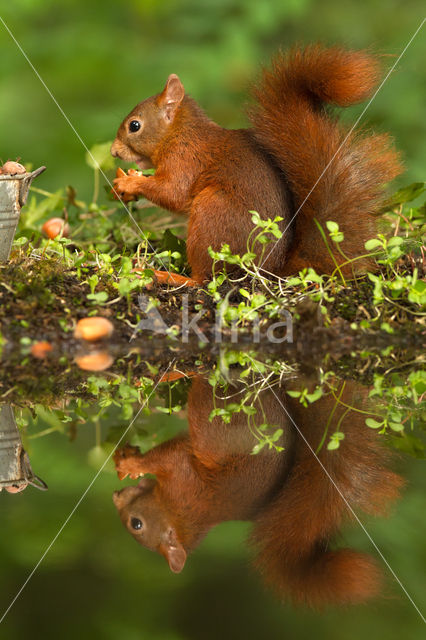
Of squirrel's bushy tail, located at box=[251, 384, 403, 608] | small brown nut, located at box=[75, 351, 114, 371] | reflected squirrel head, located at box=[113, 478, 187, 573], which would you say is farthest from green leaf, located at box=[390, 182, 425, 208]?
reflected squirrel head, located at box=[113, 478, 187, 573]

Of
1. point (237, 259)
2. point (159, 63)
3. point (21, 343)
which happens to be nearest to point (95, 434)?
point (21, 343)

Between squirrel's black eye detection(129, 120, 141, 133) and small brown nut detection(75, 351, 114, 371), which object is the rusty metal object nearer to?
squirrel's black eye detection(129, 120, 141, 133)

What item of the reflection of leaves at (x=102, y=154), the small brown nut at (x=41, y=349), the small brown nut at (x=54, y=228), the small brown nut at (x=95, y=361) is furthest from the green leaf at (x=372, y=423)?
the reflection of leaves at (x=102, y=154)

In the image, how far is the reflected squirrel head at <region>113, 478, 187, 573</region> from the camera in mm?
1084

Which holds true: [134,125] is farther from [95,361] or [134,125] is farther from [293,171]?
[95,361]

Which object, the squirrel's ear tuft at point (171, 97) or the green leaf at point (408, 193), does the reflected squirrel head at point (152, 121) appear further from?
the green leaf at point (408, 193)

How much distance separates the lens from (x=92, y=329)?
99.3 inches

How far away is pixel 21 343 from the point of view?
97.3 inches

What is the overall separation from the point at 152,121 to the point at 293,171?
2.01ft

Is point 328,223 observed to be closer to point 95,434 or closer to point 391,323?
point 391,323

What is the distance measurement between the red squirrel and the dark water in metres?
1.07

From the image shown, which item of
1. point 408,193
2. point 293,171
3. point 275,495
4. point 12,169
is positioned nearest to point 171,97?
point 293,171

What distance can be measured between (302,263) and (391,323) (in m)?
0.42

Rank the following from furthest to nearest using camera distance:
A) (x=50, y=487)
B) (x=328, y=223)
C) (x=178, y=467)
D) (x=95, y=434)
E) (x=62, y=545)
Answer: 1. (x=328, y=223)
2. (x=95, y=434)
3. (x=178, y=467)
4. (x=50, y=487)
5. (x=62, y=545)
